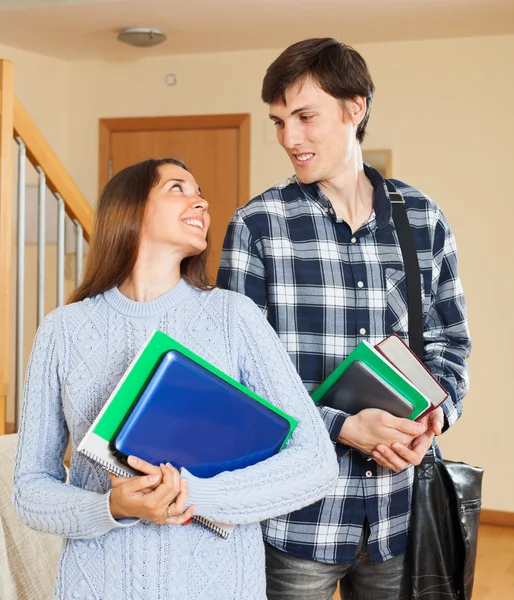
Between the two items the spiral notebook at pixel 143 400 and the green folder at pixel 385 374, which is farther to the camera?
the green folder at pixel 385 374

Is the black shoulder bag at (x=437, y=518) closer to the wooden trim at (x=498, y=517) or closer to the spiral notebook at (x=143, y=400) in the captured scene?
the spiral notebook at (x=143, y=400)

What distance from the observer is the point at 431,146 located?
4.65m

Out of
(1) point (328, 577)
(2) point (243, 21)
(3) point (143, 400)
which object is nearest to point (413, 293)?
(1) point (328, 577)

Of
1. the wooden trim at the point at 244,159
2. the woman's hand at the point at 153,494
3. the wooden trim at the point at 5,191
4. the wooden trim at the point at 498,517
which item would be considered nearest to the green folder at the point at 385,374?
the woman's hand at the point at 153,494

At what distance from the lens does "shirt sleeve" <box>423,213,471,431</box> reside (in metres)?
1.64

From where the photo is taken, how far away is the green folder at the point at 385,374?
4.67ft

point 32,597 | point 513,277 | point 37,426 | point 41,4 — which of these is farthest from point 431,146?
point 37,426

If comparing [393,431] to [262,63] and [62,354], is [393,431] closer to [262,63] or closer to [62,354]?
[62,354]

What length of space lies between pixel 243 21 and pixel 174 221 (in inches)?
128

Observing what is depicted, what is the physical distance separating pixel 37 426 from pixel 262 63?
3.96 metres

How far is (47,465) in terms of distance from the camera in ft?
4.38

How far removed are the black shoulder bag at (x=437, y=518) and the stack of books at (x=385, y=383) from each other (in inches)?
4.9

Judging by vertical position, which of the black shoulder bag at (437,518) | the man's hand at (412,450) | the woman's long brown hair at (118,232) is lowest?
the black shoulder bag at (437,518)

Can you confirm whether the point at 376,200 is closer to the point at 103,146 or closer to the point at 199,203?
the point at 199,203
